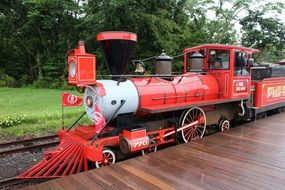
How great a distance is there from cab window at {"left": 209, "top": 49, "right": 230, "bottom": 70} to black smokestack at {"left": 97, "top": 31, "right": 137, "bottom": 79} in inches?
126

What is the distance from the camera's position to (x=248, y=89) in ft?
26.9

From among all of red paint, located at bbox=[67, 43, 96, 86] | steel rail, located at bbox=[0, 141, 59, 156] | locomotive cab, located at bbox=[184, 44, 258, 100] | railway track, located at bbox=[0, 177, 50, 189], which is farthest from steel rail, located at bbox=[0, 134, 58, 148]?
locomotive cab, located at bbox=[184, 44, 258, 100]

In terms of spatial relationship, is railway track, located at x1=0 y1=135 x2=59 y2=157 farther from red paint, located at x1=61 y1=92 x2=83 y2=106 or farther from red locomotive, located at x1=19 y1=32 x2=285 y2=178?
red paint, located at x1=61 y1=92 x2=83 y2=106

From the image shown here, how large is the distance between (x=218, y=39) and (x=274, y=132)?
60.5 feet

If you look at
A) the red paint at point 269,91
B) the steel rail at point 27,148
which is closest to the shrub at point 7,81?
the steel rail at point 27,148

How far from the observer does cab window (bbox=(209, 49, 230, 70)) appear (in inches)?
293

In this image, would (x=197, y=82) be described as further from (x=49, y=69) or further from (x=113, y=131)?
(x=49, y=69)

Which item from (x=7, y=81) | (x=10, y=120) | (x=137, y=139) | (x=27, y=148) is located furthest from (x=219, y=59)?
(x=7, y=81)

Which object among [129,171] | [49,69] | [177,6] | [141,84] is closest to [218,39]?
[177,6]

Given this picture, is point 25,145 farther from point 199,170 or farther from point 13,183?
point 199,170

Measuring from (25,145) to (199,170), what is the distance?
4818 mm

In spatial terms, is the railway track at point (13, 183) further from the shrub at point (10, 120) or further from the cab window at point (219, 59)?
the cab window at point (219, 59)

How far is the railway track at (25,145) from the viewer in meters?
6.31

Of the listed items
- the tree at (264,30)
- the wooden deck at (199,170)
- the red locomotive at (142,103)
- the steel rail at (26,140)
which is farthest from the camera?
the tree at (264,30)
